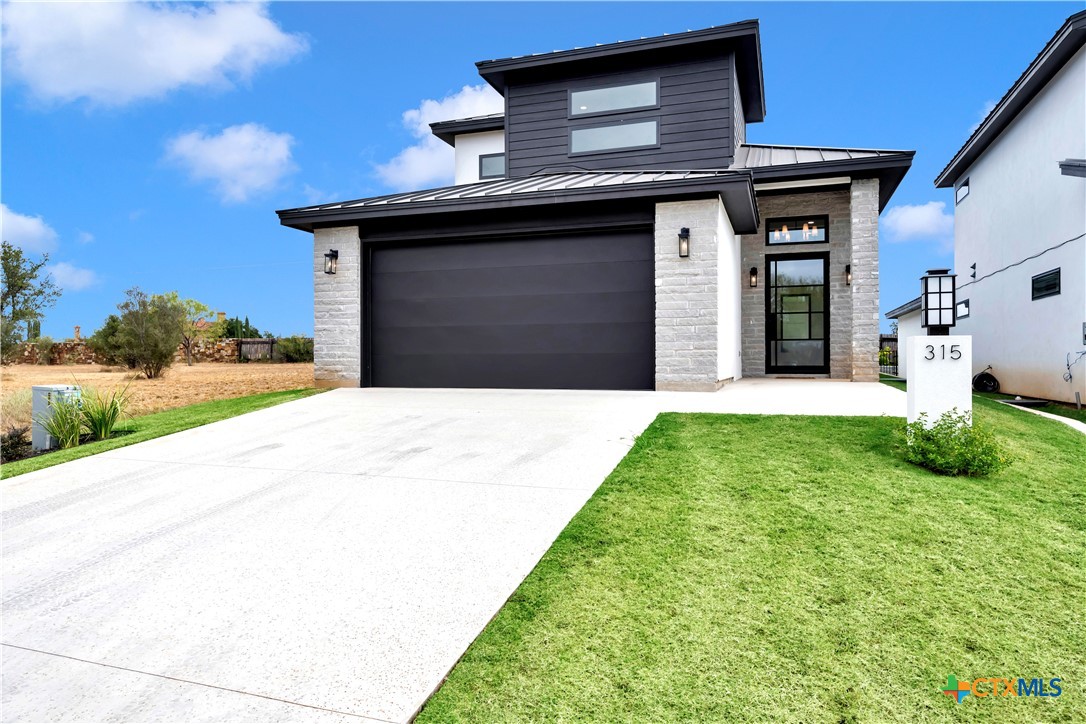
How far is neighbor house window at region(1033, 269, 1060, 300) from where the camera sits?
30.4 feet

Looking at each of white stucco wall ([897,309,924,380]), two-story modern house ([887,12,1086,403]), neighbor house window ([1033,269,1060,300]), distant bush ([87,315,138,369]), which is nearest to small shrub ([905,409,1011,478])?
two-story modern house ([887,12,1086,403])

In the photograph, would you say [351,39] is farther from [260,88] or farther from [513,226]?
[513,226]

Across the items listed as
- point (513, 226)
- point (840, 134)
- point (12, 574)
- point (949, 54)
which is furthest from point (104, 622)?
point (949, 54)

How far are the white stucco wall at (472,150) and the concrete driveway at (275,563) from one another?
456 inches

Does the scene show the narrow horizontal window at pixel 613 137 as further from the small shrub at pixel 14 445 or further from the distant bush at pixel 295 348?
the distant bush at pixel 295 348

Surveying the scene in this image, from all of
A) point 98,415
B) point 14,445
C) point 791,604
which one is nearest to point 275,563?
point 791,604

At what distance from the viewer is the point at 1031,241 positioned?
10.3 m

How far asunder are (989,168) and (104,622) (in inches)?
648

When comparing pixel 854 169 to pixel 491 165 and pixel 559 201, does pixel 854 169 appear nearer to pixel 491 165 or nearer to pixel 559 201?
pixel 559 201

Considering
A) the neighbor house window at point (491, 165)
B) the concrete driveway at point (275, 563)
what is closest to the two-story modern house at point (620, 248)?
the neighbor house window at point (491, 165)

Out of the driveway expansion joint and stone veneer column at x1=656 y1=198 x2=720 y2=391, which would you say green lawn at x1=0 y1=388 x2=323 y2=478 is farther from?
stone veneer column at x1=656 y1=198 x2=720 y2=391

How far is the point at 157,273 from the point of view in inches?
682

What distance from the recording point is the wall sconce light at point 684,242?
804 centimetres

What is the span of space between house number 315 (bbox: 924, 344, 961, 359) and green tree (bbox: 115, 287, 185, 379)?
59.9 feet
